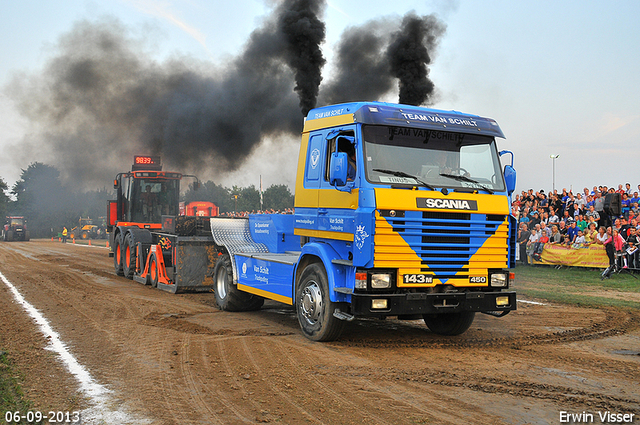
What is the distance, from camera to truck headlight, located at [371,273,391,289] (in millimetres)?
7027

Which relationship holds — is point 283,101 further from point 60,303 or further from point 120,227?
point 60,303

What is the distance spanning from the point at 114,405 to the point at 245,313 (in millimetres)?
5535

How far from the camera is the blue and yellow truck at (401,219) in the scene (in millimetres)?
7051

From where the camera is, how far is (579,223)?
1994cm

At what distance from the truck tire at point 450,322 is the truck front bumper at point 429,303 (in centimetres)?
66

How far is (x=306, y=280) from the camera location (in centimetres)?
801

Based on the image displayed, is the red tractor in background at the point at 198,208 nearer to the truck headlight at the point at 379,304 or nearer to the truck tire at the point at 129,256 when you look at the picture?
the truck tire at the point at 129,256

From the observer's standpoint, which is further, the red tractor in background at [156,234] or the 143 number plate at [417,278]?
the red tractor in background at [156,234]

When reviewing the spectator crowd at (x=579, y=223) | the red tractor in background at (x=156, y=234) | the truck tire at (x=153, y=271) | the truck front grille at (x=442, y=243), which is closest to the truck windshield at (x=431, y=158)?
the truck front grille at (x=442, y=243)

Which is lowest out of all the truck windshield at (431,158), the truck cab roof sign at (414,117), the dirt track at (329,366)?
the dirt track at (329,366)

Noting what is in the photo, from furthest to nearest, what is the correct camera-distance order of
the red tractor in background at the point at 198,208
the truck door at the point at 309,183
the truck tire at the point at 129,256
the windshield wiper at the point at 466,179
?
the red tractor in background at the point at 198,208, the truck tire at the point at 129,256, the truck door at the point at 309,183, the windshield wiper at the point at 466,179

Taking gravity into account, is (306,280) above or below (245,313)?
above

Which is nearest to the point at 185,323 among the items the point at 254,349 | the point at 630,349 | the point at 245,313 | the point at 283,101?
the point at 245,313

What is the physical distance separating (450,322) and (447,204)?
2211mm
